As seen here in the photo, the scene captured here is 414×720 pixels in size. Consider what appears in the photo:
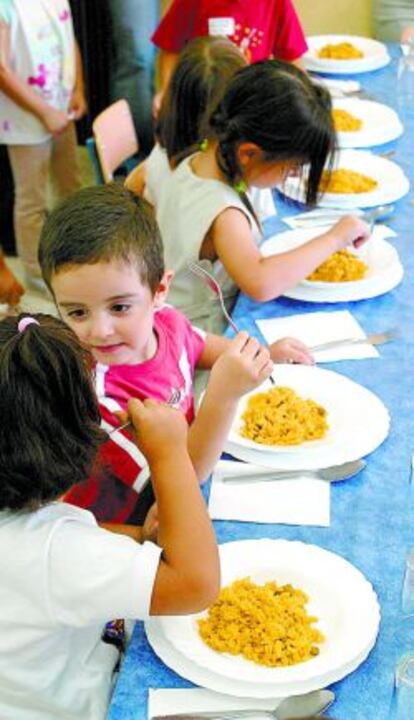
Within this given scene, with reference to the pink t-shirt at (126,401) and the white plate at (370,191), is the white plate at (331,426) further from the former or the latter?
the white plate at (370,191)

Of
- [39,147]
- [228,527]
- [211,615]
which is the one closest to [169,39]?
[39,147]

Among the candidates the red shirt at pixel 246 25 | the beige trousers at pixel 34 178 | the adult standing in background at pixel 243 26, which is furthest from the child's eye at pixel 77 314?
the beige trousers at pixel 34 178

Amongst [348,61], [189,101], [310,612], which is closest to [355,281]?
[189,101]

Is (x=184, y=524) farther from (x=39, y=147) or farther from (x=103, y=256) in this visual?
(x=39, y=147)

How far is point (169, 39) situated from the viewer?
2869 mm

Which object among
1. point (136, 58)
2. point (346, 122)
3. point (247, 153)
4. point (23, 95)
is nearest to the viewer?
point (247, 153)

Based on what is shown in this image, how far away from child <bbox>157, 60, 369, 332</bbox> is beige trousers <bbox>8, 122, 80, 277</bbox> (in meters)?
1.31

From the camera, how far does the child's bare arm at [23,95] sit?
2.80 metres

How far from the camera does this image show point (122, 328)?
138 cm

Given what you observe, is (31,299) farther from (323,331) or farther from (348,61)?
(323,331)

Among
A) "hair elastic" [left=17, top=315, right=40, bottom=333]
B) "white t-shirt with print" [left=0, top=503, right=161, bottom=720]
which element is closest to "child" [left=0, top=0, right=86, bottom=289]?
"hair elastic" [left=17, top=315, right=40, bottom=333]

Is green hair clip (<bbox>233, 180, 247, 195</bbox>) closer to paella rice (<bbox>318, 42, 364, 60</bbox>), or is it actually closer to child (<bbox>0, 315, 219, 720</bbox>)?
child (<bbox>0, 315, 219, 720</bbox>)

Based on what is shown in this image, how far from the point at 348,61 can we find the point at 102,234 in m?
1.88

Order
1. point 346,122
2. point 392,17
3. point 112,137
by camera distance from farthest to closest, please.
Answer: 1. point 392,17
2. point 346,122
3. point 112,137
